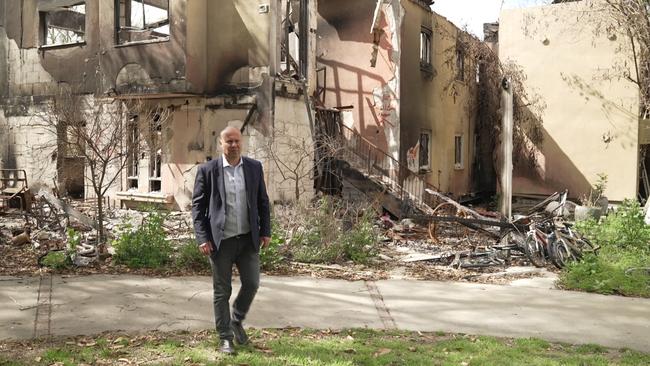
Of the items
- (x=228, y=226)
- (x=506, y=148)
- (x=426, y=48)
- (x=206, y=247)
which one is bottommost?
(x=206, y=247)

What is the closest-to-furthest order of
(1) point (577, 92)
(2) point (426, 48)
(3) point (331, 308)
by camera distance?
1. (3) point (331, 308)
2. (1) point (577, 92)
3. (2) point (426, 48)

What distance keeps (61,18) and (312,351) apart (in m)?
17.6

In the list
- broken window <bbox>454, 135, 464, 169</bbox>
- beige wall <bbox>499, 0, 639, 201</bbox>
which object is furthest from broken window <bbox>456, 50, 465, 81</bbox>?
broken window <bbox>454, 135, 464, 169</bbox>

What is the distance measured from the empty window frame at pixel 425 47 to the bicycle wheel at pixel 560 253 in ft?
34.2

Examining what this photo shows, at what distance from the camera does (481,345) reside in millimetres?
5102

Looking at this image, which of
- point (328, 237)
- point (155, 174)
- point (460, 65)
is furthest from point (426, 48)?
point (328, 237)

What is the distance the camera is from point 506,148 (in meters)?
11.2

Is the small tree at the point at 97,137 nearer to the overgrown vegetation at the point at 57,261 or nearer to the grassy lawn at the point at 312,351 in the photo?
the overgrown vegetation at the point at 57,261

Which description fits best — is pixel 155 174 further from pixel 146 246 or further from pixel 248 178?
pixel 248 178

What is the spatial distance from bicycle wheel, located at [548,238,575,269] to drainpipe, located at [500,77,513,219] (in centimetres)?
178

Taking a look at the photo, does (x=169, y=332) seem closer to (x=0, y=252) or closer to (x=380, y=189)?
(x=0, y=252)

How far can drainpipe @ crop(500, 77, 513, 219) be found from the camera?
1102 cm

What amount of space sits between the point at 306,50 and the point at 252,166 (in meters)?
11.2

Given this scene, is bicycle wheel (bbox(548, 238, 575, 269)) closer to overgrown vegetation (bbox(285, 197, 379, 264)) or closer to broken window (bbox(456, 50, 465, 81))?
overgrown vegetation (bbox(285, 197, 379, 264))
